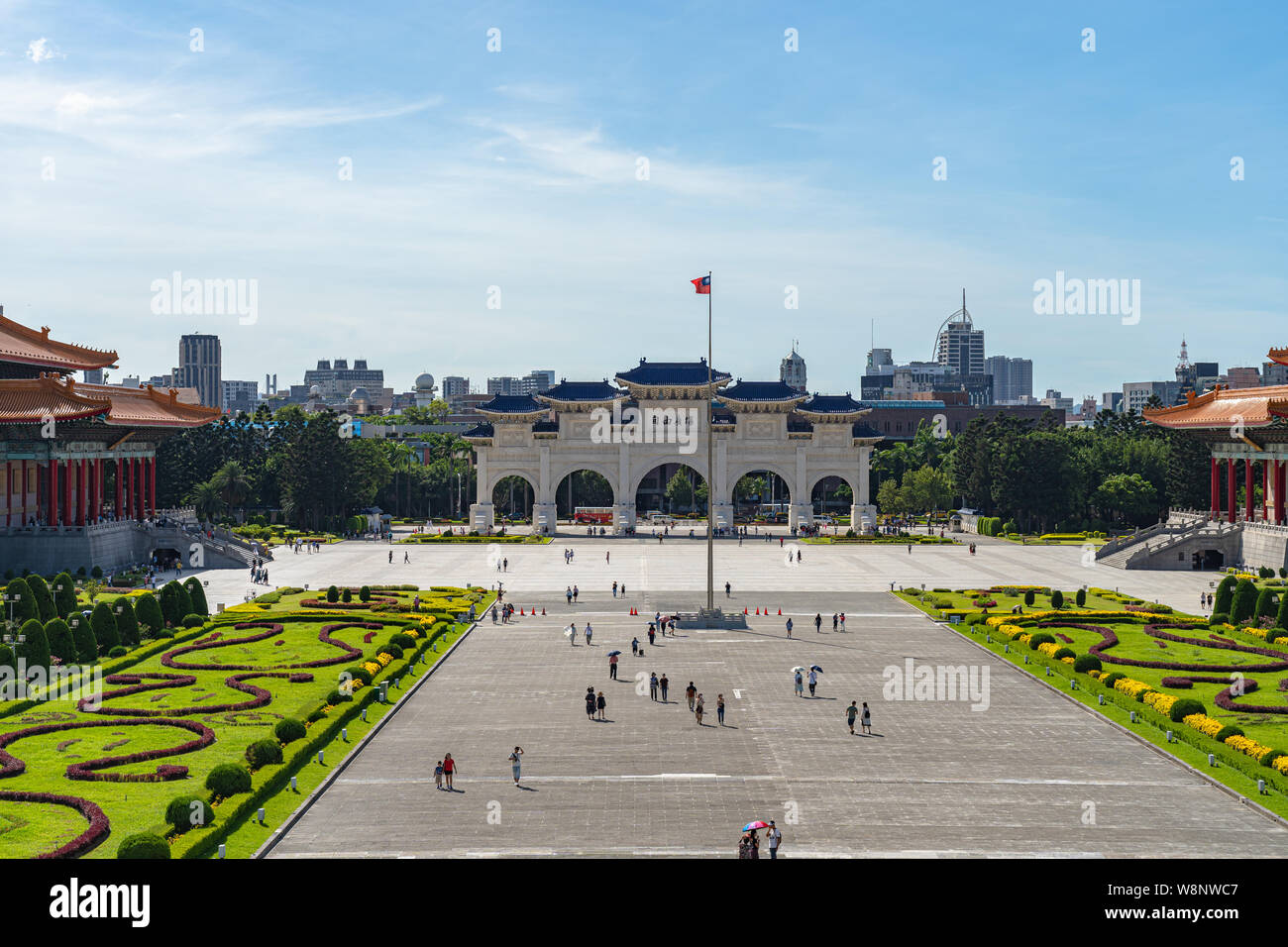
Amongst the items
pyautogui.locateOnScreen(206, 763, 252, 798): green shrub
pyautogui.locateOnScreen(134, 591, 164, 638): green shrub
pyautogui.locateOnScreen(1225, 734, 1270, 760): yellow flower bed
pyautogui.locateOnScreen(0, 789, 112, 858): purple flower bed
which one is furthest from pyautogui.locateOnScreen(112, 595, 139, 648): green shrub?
pyautogui.locateOnScreen(1225, 734, 1270, 760): yellow flower bed

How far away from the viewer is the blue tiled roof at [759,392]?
118 m

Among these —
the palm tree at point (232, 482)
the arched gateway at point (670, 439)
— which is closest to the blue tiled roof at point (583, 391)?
the arched gateway at point (670, 439)

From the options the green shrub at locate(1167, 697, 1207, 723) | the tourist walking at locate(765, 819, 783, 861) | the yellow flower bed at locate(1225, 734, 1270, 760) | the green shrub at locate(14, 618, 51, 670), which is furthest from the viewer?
the green shrub at locate(14, 618, 51, 670)

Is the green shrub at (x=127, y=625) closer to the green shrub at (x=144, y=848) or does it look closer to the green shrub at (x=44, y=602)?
the green shrub at (x=44, y=602)

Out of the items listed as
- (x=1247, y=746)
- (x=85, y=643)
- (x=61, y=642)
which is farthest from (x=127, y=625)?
(x=1247, y=746)

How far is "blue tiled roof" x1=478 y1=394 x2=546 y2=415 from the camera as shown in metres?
118

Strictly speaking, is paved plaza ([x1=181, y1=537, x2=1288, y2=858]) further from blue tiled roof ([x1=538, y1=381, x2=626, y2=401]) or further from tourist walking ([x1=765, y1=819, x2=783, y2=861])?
blue tiled roof ([x1=538, y1=381, x2=626, y2=401])

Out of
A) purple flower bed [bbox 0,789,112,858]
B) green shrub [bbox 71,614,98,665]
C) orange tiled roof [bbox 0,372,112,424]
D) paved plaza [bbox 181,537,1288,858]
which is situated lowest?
paved plaza [bbox 181,537,1288,858]

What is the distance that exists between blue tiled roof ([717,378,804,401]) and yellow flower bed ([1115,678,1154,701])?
248 ft

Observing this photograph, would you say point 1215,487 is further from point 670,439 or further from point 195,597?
point 195,597

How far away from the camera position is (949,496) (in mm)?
124250

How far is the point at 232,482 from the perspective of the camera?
11162 cm

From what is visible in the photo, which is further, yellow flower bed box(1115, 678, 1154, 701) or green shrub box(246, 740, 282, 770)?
yellow flower bed box(1115, 678, 1154, 701)
